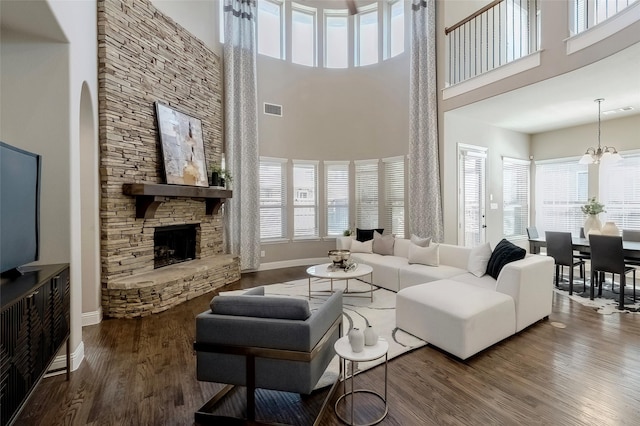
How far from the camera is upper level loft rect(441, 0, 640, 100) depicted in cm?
358

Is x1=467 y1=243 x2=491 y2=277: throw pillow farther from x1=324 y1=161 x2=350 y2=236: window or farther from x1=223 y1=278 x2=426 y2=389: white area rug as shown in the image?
x1=324 y1=161 x2=350 y2=236: window

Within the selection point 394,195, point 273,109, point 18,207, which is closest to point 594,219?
point 394,195

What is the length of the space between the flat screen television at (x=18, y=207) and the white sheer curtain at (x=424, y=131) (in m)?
5.38

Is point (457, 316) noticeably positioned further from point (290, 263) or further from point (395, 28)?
point (395, 28)

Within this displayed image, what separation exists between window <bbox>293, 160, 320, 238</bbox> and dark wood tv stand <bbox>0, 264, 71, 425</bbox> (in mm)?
4914

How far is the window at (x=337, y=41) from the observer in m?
7.25

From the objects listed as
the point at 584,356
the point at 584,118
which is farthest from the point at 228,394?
the point at 584,118

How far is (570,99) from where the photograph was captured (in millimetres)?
4895

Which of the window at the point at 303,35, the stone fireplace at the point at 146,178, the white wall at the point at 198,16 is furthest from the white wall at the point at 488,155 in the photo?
the white wall at the point at 198,16

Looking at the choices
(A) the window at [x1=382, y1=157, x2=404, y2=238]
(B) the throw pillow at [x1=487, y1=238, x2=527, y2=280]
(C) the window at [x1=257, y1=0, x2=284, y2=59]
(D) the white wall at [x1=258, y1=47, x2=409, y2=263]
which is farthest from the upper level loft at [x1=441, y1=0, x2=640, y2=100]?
(C) the window at [x1=257, y1=0, x2=284, y2=59]

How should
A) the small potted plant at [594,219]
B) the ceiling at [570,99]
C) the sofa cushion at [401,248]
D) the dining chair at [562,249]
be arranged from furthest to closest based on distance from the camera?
the sofa cushion at [401,248], the small potted plant at [594,219], the dining chair at [562,249], the ceiling at [570,99]

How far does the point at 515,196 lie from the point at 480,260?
3.94 m

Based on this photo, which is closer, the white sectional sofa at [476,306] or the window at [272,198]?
the white sectional sofa at [476,306]

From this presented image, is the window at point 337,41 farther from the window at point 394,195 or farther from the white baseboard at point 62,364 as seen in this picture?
the white baseboard at point 62,364
